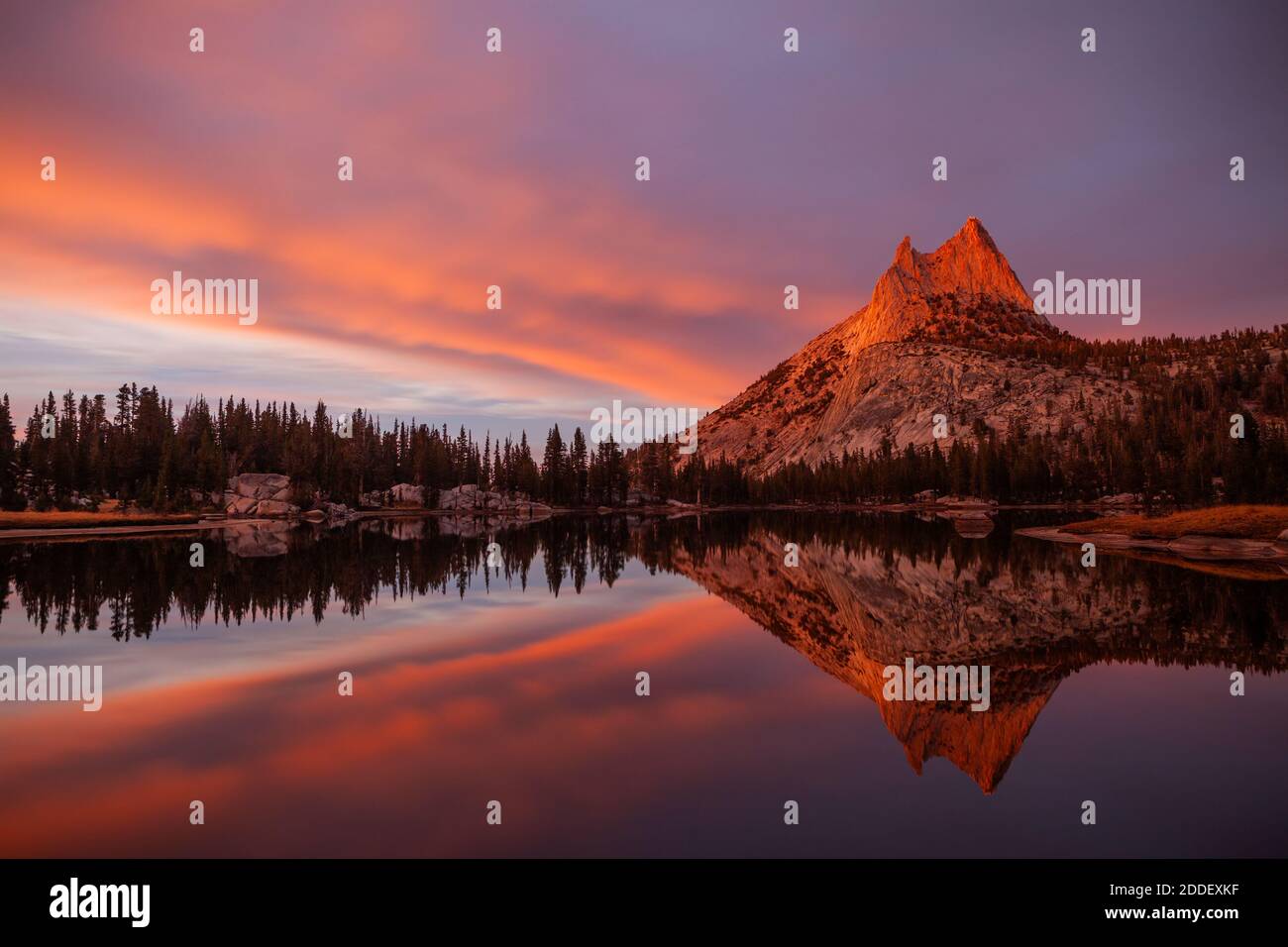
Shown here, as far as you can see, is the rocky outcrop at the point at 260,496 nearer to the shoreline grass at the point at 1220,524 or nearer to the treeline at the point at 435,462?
the treeline at the point at 435,462

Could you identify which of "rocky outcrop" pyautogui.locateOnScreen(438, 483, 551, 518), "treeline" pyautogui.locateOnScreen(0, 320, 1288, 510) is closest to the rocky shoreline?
"treeline" pyautogui.locateOnScreen(0, 320, 1288, 510)

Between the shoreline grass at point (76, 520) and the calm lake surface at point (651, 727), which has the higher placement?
the shoreline grass at point (76, 520)

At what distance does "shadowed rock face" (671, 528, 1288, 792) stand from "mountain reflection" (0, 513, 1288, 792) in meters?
0.07

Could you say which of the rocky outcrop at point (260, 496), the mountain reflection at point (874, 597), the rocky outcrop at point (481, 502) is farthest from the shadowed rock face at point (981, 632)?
the rocky outcrop at point (481, 502)

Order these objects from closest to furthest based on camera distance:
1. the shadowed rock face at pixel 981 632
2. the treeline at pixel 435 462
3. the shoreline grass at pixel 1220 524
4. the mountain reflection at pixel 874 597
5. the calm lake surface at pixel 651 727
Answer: the calm lake surface at pixel 651 727 < the shadowed rock face at pixel 981 632 < the mountain reflection at pixel 874 597 < the shoreline grass at pixel 1220 524 < the treeline at pixel 435 462

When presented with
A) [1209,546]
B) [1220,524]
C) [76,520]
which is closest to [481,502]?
[76,520]

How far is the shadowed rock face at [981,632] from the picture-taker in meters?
14.1

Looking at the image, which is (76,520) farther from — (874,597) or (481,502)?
(481,502)

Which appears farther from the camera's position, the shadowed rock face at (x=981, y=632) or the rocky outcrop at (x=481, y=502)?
the rocky outcrop at (x=481, y=502)

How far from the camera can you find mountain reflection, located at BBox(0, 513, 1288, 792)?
1794cm

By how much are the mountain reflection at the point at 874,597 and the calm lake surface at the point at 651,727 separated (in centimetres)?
20

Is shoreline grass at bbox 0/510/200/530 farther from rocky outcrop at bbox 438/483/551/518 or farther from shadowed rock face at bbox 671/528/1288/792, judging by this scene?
shadowed rock face at bbox 671/528/1288/792
